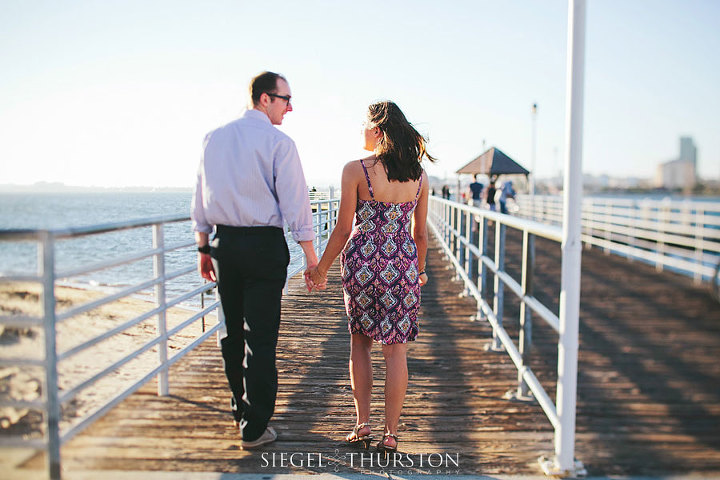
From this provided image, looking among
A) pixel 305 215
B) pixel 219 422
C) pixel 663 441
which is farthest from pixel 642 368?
pixel 219 422

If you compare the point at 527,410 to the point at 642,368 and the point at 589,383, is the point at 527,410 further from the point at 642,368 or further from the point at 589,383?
the point at 642,368

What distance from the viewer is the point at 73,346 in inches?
88.8

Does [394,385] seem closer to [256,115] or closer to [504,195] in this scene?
[256,115]

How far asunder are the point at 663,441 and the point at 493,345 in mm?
2233

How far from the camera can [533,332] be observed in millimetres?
2871

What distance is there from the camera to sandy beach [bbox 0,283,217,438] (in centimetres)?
249

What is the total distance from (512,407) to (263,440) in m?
1.37

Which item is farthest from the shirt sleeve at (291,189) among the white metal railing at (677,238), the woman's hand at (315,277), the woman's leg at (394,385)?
the white metal railing at (677,238)

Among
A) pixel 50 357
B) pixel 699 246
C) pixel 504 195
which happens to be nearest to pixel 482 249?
pixel 699 246

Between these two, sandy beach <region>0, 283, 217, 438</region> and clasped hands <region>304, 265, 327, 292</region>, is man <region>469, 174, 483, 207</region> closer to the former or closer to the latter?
sandy beach <region>0, 283, 217, 438</region>

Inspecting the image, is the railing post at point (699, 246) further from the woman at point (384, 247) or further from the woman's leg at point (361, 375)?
the woman's leg at point (361, 375)

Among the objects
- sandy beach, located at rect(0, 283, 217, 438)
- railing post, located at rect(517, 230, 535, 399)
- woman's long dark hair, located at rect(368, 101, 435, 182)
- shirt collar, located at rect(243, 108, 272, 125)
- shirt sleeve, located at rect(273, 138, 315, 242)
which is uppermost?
shirt collar, located at rect(243, 108, 272, 125)

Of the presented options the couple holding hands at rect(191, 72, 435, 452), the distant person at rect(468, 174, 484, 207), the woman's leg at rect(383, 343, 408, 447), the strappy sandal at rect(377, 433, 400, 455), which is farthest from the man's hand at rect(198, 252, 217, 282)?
the distant person at rect(468, 174, 484, 207)

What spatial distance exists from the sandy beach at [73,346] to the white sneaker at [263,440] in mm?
717
